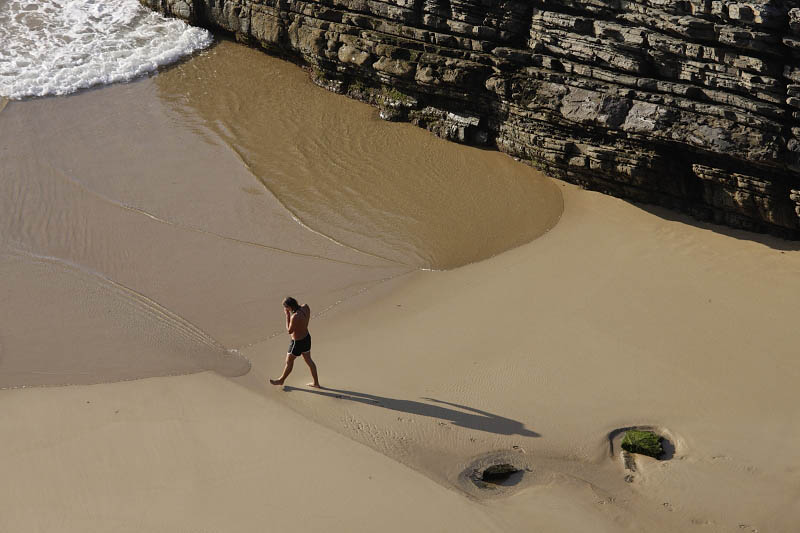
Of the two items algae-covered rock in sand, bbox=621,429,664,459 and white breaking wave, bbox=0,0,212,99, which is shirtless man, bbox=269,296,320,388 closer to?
algae-covered rock in sand, bbox=621,429,664,459

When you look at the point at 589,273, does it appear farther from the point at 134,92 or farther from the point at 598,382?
the point at 134,92

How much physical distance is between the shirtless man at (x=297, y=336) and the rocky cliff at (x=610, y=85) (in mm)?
6367

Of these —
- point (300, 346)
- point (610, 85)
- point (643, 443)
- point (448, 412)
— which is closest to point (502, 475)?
point (448, 412)

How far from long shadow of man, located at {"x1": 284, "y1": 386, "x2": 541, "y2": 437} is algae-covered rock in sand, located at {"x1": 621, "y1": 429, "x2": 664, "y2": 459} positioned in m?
1.02

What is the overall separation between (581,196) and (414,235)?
10.4 feet

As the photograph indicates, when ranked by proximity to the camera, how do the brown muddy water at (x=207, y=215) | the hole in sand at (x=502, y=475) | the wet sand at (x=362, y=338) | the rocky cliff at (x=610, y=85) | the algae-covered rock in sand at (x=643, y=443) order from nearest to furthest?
the wet sand at (x=362, y=338), the hole in sand at (x=502, y=475), the algae-covered rock in sand at (x=643, y=443), the brown muddy water at (x=207, y=215), the rocky cliff at (x=610, y=85)

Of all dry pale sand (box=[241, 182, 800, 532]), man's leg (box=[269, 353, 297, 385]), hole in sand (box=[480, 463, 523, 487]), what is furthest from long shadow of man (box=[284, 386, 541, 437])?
hole in sand (box=[480, 463, 523, 487])

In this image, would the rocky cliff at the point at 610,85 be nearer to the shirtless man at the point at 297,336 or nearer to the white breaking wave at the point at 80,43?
the white breaking wave at the point at 80,43

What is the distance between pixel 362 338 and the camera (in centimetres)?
1055

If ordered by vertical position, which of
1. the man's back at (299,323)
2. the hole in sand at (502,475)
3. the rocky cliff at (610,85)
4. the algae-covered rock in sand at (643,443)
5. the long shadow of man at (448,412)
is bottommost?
the hole in sand at (502,475)

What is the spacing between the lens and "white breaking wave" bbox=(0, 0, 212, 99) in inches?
667

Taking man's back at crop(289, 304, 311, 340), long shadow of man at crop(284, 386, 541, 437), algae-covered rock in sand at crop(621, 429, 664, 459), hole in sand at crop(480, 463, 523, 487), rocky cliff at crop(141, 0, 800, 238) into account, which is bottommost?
hole in sand at crop(480, 463, 523, 487)

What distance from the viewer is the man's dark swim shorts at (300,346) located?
9461mm

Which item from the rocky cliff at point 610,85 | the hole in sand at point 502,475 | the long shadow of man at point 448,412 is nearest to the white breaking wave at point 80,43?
the rocky cliff at point 610,85
